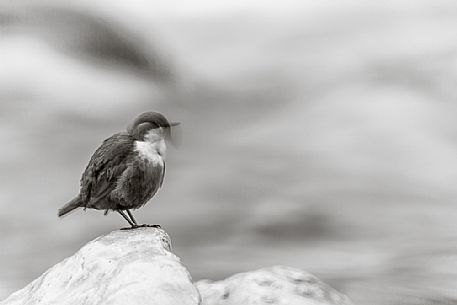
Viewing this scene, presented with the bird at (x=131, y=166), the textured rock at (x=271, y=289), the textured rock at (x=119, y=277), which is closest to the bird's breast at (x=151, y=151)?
the bird at (x=131, y=166)

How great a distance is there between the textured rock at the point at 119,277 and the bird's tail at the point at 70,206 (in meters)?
0.94

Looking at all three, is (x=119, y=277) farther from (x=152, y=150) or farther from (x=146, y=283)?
(x=152, y=150)

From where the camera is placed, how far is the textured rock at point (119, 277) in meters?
4.08

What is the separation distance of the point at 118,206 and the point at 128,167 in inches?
20.5

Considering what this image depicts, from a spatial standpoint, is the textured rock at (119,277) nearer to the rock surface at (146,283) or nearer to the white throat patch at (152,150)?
the rock surface at (146,283)

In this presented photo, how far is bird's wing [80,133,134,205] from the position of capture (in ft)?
20.4

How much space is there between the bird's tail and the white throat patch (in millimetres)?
1059

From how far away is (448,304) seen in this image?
1397 cm

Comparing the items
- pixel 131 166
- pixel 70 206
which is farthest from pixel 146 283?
pixel 70 206

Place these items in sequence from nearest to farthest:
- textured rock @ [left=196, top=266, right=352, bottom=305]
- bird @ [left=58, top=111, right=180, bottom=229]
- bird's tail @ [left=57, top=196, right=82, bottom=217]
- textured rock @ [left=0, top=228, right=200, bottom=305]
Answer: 1. textured rock @ [left=0, top=228, right=200, bottom=305]
2. bird @ [left=58, top=111, right=180, bottom=229]
3. textured rock @ [left=196, top=266, right=352, bottom=305]
4. bird's tail @ [left=57, top=196, right=82, bottom=217]

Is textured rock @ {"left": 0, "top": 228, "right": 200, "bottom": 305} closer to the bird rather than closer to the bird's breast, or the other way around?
the bird

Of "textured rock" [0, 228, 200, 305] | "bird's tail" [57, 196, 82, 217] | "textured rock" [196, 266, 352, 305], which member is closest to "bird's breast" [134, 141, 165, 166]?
"textured rock" [0, 228, 200, 305]

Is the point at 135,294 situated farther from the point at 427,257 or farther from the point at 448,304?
the point at 427,257

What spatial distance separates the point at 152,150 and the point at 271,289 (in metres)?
1.87
